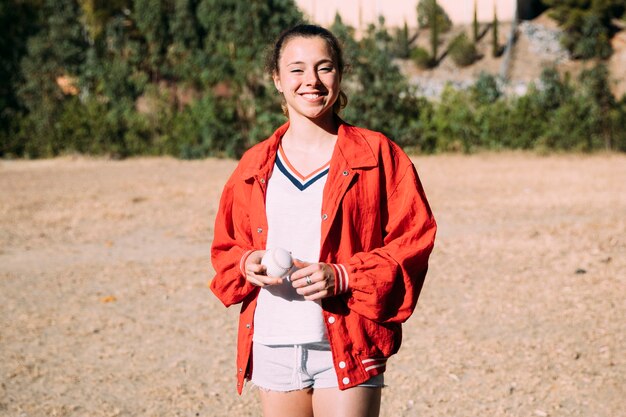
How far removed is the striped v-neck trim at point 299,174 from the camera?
238 cm

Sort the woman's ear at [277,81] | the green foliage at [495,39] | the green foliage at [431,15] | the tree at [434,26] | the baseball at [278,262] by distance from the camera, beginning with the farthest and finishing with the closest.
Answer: the green foliage at [431,15] < the green foliage at [495,39] < the tree at [434,26] < the woman's ear at [277,81] < the baseball at [278,262]

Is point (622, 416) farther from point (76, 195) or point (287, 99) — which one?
point (76, 195)

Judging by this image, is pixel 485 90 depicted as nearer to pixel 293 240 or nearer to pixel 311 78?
pixel 311 78

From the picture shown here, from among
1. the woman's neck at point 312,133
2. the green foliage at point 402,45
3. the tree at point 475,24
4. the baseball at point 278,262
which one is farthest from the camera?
the green foliage at point 402,45

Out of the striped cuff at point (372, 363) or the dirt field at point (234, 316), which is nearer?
the striped cuff at point (372, 363)

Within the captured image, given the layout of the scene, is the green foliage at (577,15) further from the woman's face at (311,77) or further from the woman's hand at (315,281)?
the woman's hand at (315,281)

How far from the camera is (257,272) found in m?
2.29

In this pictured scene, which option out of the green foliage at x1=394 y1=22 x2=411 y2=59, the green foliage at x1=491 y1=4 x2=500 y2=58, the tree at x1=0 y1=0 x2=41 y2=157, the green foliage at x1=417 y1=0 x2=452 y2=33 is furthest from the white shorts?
the green foliage at x1=394 y1=22 x2=411 y2=59

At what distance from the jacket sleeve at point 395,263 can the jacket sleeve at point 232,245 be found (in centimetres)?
38

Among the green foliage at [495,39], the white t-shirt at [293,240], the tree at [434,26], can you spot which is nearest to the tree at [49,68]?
the tree at [434,26]

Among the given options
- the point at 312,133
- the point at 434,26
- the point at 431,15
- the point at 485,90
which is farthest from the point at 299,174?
the point at 431,15

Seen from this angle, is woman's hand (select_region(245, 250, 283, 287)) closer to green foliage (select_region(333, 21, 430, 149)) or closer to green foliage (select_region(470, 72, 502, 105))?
green foliage (select_region(333, 21, 430, 149))

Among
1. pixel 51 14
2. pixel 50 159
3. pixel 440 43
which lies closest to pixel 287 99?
pixel 50 159

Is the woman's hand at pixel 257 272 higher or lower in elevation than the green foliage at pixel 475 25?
lower
